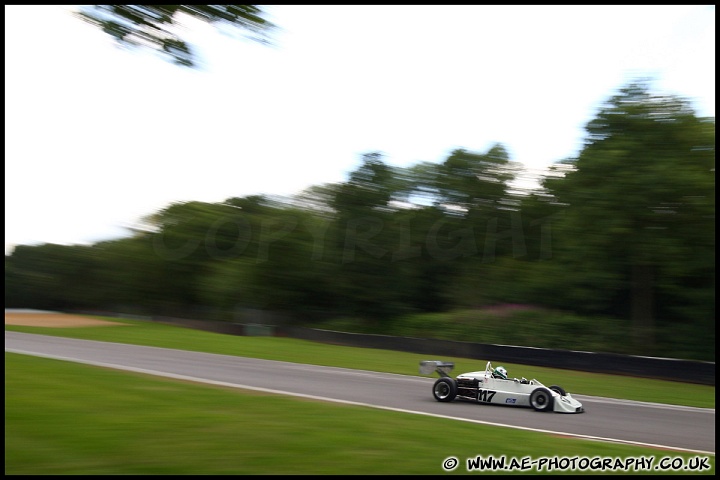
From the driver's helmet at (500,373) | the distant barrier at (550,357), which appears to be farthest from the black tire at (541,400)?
the distant barrier at (550,357)

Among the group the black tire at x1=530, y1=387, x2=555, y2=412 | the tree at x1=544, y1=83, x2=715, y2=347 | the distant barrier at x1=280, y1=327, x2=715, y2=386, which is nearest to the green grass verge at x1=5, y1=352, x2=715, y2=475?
the black tire at x1=530, y1=387, x2=555, y2=412

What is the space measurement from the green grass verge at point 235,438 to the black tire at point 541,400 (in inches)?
87.1

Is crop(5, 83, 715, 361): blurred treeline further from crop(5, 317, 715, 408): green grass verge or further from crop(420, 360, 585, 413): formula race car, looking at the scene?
crop(420, 360, 585, 413): formula race car

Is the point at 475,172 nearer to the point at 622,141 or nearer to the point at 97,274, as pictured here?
the point at 622,141

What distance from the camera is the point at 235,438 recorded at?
7.95 meters

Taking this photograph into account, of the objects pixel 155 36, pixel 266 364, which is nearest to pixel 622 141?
pixel 266 364

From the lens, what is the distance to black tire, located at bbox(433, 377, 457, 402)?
41.3 ft

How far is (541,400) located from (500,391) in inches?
29.9

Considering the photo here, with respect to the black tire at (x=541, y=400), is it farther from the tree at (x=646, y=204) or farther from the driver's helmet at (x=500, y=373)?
the tree at (x=646, y=204)

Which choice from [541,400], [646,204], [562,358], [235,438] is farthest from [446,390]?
[646,204]

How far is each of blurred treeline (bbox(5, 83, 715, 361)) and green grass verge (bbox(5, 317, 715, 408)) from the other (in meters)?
6.11

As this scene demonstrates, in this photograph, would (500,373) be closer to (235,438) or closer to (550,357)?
(235,438)

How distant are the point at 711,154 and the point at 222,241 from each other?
33.7m

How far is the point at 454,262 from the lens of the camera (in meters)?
38.8
